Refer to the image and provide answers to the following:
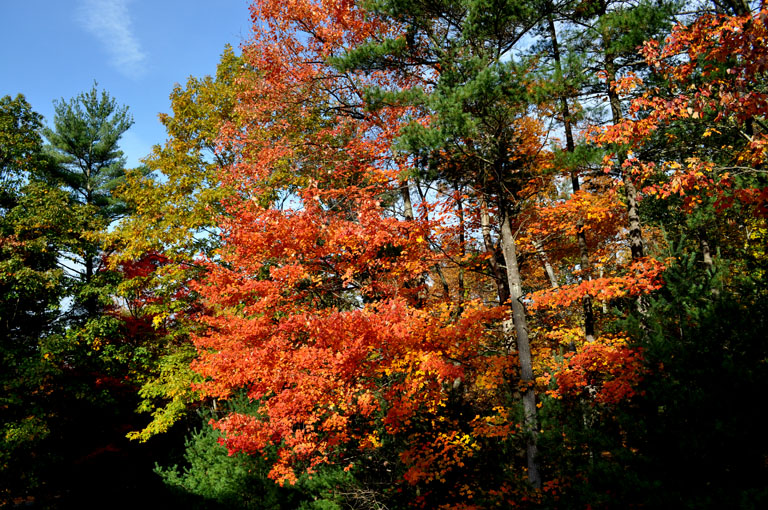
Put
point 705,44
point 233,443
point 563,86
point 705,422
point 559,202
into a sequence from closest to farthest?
point 705,422 → point 705,44 → point 563,86 → point 233,443 → point 559,202

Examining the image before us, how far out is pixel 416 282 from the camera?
40.3ft

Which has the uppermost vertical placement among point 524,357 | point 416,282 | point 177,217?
point 177,217

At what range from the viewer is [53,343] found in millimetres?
13305

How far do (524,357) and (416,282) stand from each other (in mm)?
4465

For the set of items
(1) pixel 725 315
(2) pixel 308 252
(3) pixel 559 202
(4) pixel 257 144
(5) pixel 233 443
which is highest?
(4) pixel 257 144

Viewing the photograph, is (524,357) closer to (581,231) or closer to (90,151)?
(581,231)

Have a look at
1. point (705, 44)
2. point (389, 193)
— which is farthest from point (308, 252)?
point (705, 44)

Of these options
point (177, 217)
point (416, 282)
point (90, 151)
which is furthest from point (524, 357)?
point (90, 151)

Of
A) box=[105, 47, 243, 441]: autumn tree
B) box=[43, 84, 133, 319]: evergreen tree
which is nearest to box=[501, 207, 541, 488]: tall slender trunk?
box=[105, 47, 243, 441]: autumn tree

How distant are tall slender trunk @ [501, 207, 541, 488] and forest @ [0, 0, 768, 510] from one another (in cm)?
6

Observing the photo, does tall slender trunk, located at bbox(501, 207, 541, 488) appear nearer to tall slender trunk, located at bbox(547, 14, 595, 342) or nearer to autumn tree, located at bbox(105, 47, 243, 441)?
tall slender trunk, located at bbox(547, 14, 595, 342)

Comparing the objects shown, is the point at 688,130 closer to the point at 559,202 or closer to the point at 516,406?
the point at 559,202

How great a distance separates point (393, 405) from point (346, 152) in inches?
319

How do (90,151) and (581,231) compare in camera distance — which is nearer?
(581,231)
